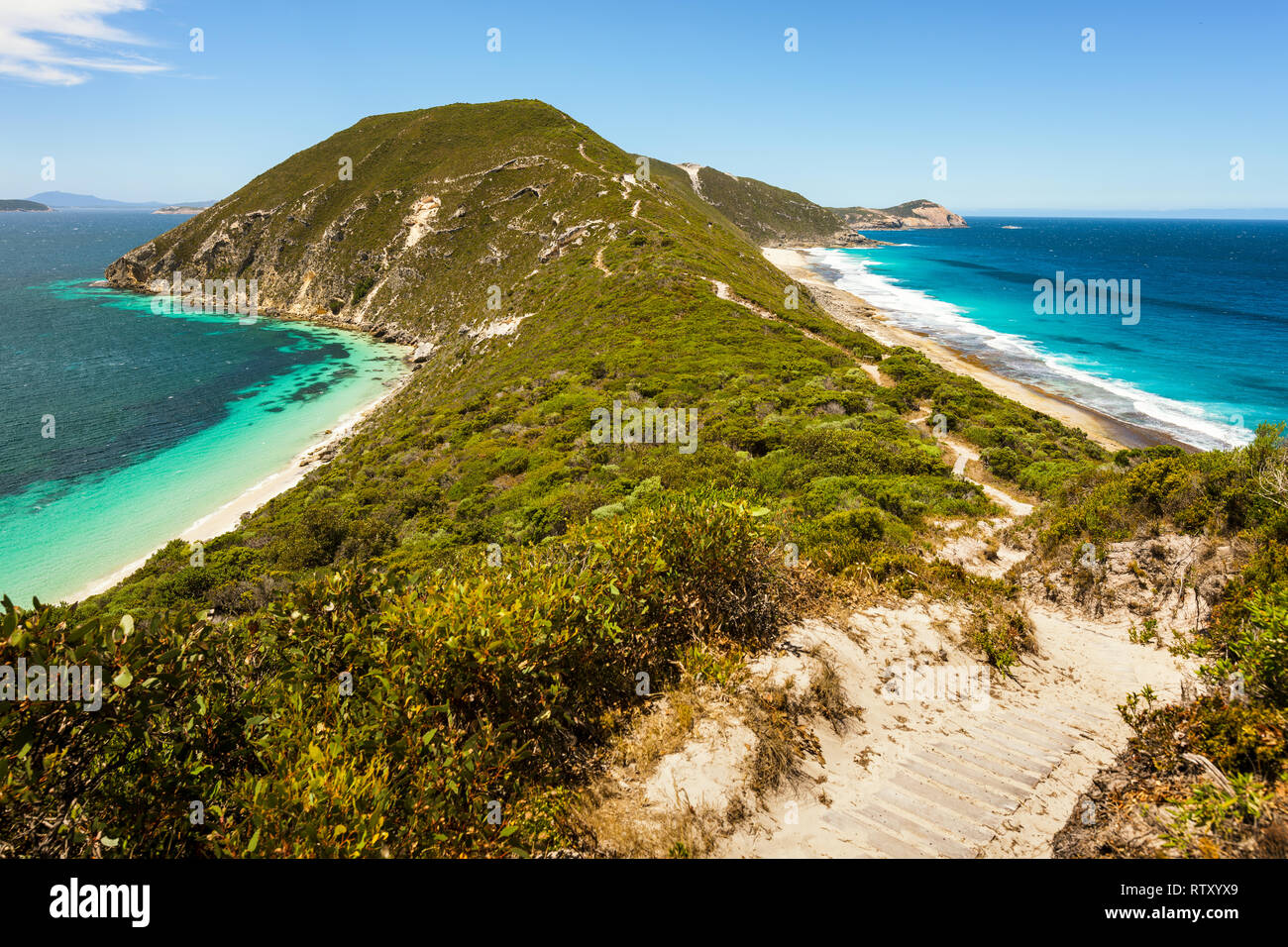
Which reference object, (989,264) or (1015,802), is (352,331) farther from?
(989,264)

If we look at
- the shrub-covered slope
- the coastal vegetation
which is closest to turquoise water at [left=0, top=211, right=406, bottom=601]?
the coastal vegetation

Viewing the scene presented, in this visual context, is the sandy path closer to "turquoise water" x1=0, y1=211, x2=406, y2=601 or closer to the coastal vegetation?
the coastal vegetation

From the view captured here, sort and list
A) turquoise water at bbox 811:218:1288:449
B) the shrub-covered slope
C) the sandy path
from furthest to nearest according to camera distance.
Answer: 1. turquoise water at bbox 811:218:1288:449
2. the sandy path
3. the shrub-covered slope

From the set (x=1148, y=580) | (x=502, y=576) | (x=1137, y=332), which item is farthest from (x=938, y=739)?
(x=1137, y=332)

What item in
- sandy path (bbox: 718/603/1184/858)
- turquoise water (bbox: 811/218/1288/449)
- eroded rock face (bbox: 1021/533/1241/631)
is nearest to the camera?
sandy path (bbox: 718/603/1184/858)

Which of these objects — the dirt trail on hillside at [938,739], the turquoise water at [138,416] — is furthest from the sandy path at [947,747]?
the turquoise water at [138,416]
